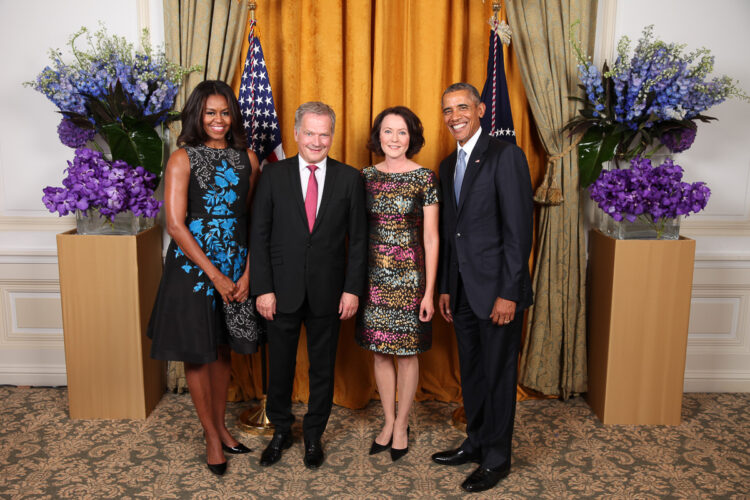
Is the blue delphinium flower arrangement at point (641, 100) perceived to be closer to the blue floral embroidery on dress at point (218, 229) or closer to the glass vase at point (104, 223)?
the blue floral embroidery on dress at point (218, 229)

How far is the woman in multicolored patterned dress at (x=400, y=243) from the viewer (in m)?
2.82

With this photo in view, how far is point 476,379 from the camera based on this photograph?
9.74 ft

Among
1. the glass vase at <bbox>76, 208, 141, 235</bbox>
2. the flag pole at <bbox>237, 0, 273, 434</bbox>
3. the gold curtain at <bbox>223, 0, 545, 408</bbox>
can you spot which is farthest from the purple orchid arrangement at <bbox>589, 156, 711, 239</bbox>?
the glass vase at <bbox>76, 208, 141, 235</bbox>

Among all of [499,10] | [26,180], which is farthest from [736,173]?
[26,180]

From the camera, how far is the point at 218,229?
8.94 ft

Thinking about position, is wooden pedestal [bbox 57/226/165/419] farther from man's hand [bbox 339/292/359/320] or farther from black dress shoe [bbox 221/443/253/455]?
man's hand [bbox 339/292/359/320]

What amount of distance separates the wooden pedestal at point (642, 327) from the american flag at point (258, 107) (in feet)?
6.29

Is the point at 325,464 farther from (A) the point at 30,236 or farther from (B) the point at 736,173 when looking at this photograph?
(B) the point at 736,173

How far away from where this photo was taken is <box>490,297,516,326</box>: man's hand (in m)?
2.62

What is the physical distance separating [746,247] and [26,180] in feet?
14.4

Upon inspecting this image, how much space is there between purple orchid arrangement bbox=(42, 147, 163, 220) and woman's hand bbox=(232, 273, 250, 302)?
710 millimetres

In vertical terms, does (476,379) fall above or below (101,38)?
below

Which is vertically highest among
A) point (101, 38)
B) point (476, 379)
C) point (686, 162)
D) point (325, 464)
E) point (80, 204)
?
point (101, 38)

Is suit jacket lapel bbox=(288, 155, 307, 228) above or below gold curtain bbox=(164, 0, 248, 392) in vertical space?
below
